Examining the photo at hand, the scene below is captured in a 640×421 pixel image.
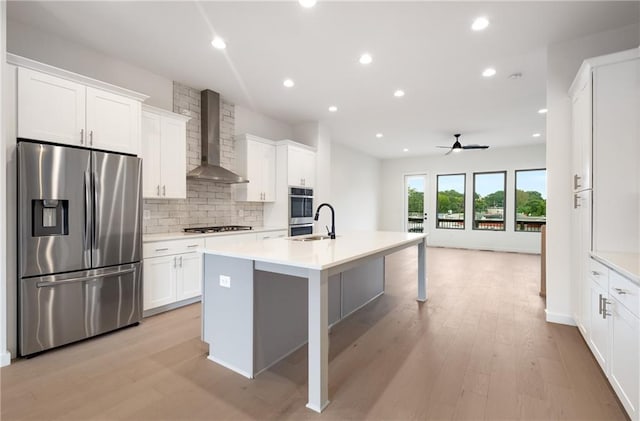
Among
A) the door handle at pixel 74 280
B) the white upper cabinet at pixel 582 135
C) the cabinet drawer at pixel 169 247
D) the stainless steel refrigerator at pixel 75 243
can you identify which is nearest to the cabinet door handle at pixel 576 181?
the white upper cabinet at pixel 582 135

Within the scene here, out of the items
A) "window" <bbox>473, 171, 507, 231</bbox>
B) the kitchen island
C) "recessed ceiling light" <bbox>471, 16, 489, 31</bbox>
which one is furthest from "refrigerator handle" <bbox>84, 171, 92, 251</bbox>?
"window" <bbox>473, 171, 507, 231</bbox>

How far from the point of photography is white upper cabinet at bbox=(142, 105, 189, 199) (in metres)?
3.40

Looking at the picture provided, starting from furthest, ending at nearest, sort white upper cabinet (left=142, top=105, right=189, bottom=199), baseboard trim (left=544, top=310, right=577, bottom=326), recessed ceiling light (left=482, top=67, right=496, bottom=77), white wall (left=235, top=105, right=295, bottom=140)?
white wall (left=235, top=105, right=295, bottom=140), recessed ceiling light (left=482, top=67, right=496, bottom=77), white upper cabinet (left=142, top=105, right=189, bottom=199), baseboard trim (left=544, top=310, right=577, bottom=326)

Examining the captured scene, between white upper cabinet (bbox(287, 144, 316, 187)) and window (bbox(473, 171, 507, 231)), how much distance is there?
216 inches

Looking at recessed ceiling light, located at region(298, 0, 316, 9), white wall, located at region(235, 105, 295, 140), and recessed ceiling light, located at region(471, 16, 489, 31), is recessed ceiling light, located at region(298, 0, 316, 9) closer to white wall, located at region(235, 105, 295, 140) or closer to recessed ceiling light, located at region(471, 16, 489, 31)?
Answer: recessed ceiling light, located at region(471, 16, 489, 31)

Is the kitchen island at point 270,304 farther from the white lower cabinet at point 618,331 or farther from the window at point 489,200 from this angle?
the window at point 489,200

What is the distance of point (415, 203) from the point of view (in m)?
9.59

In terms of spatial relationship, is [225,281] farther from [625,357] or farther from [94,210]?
[625,357]

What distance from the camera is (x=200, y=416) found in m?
1.66

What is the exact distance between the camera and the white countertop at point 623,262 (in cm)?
155

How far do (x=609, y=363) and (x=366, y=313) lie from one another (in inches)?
77.2

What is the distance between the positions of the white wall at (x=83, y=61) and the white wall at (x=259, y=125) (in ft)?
3.97

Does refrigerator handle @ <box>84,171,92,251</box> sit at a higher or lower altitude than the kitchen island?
higher

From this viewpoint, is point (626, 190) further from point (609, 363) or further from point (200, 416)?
point (200, 416)
